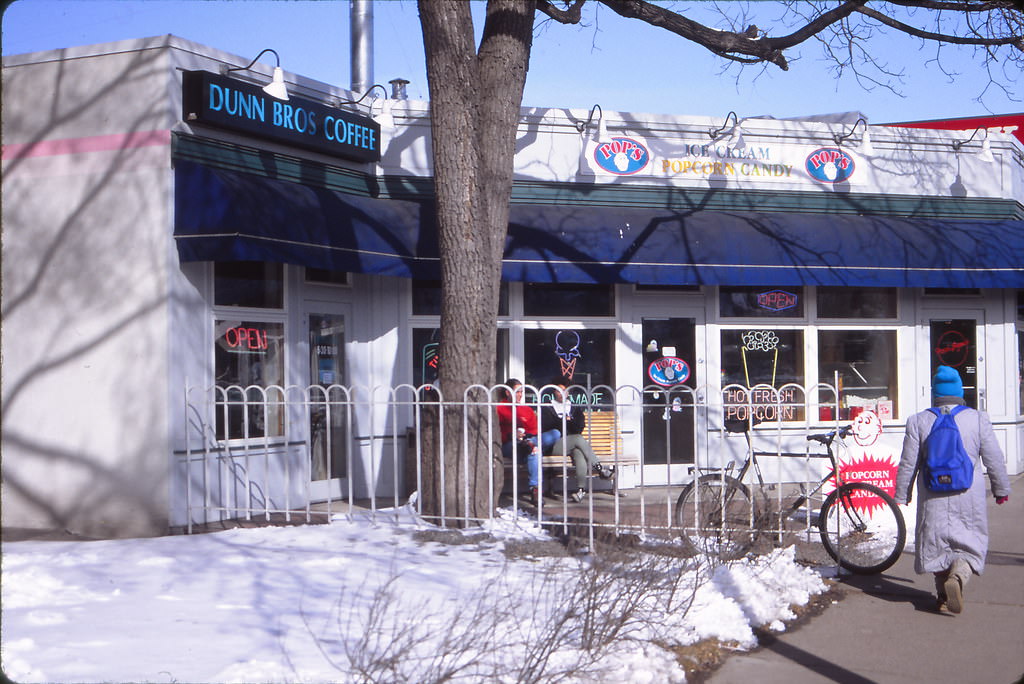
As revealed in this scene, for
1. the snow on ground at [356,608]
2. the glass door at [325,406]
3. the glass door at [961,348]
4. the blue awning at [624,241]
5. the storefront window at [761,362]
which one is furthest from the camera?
the glass door at [961,348]

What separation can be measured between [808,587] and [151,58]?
24.2 feet

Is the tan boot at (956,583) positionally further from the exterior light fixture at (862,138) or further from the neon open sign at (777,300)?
the exterior light fixture at (862,138)

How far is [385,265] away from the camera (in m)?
10.9

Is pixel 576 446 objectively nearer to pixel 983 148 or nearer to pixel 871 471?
pixel 871 471

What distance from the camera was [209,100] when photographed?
9.63 metres

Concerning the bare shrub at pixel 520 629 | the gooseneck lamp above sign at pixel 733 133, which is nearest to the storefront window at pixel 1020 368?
the gooseneck lamp above sign at pixel 733 133

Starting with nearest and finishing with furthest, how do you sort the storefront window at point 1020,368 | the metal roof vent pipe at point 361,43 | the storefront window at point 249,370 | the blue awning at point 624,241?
the blue awning at point 624,241 → the storefront window at point 249,370 → the storefront window at point 1020,368 → the metal roof vent pipe at point 361,43

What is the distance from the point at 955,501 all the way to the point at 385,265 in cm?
617

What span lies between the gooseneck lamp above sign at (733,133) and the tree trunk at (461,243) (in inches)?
198

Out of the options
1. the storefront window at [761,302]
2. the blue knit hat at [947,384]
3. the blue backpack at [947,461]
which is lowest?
the blue backpack at [947,461]

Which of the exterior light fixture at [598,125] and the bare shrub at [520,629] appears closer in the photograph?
the bare shrub at [520,629]

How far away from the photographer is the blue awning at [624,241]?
9.68m

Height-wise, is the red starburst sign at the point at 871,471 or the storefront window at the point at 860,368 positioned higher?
the storefront window at the point at 860,368

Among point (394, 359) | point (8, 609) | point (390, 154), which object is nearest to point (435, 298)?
point (394, 359)
